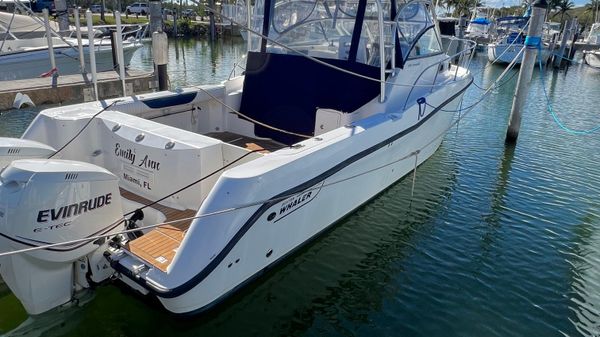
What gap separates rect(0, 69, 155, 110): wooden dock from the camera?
11.5 m

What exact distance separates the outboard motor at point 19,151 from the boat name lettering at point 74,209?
1217 mm

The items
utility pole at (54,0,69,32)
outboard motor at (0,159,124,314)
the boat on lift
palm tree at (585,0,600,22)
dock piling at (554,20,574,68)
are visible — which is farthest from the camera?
palm tree at (585,0,600,22)

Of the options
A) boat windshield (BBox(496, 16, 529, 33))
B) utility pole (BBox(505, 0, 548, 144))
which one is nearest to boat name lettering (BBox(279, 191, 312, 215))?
utility pole (BBox(505, 0, 548, 144))

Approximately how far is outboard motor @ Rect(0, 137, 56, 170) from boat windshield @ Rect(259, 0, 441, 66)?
3395 millimetres

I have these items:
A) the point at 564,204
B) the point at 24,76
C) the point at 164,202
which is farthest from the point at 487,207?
the point at 24,76

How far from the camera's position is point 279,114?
21.0 feet

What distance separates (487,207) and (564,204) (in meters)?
1.30

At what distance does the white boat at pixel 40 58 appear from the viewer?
548 inches

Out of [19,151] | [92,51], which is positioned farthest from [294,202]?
[92,51]

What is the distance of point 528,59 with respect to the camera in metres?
9.59

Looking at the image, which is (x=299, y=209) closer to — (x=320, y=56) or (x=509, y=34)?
(x=320, y=56)

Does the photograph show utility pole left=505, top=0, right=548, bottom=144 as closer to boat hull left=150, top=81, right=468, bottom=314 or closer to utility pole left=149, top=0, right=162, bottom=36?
boat hull left=150, top=81, right=468, bottom=314

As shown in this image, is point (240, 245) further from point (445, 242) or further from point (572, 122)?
point (572, 122)

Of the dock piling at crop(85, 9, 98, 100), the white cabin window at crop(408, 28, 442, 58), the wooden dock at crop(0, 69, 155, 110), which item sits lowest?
the wooden dock at crop(0, 69, 155, 110)
